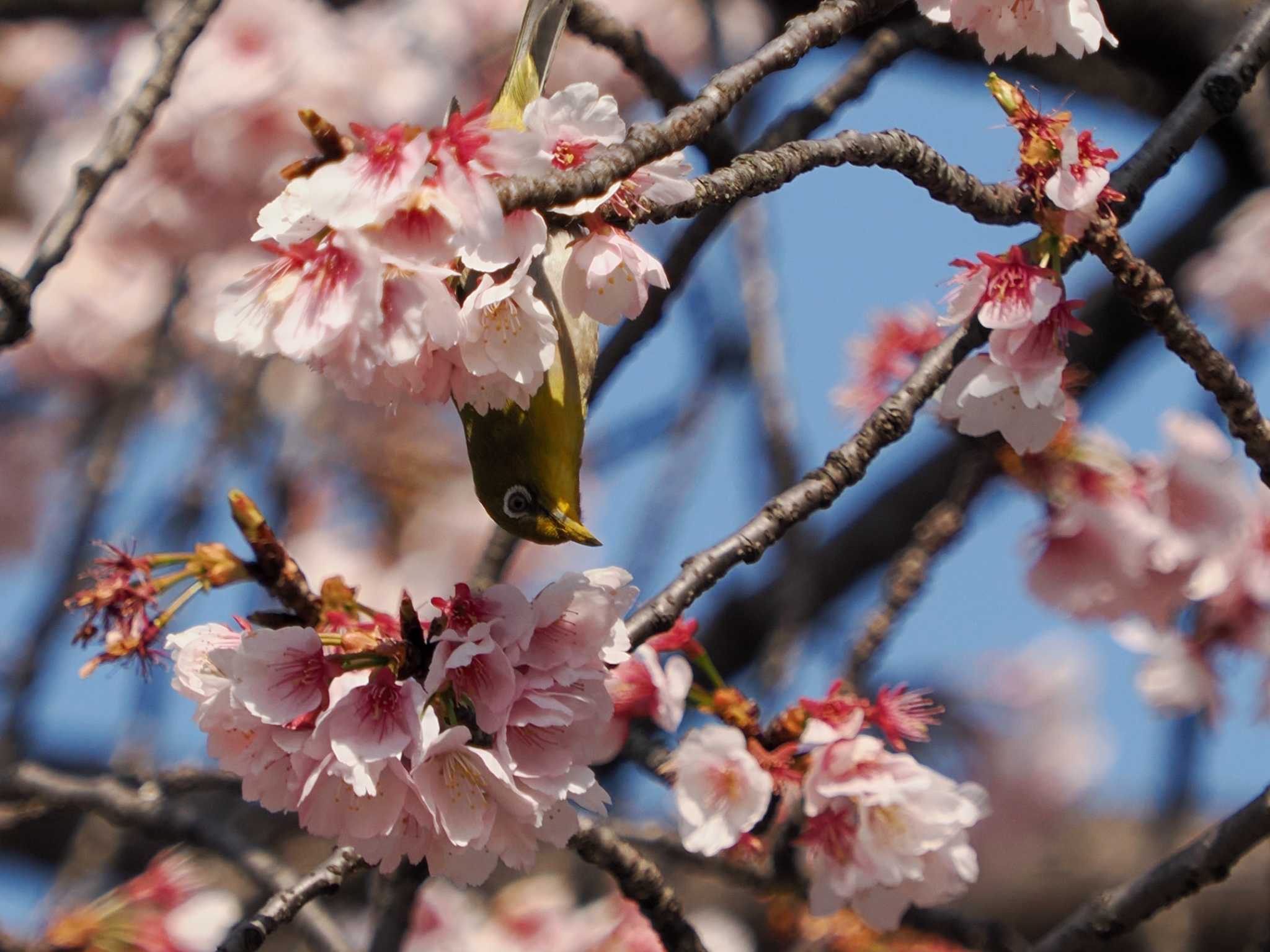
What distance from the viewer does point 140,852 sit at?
5.37m

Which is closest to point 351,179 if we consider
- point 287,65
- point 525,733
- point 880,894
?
point 525,733

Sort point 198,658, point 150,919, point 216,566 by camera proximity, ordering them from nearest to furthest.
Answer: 1. point 198,658
2. point 216,566
3. point 150,919

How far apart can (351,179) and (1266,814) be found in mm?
1544

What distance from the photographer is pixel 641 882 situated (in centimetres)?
206

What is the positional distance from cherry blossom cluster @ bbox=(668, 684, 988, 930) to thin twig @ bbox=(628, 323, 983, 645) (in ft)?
Result: 0.94

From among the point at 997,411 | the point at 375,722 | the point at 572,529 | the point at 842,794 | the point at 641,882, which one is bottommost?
the point at 641,882

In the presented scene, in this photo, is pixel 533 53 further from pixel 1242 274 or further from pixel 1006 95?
pixel 1242 274

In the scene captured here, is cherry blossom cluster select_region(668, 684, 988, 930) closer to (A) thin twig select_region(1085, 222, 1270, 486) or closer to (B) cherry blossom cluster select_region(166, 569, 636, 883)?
(B) cherry blossom cluster select_region(166, 569, 636, 883)

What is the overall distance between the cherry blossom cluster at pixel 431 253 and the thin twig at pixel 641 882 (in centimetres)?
73

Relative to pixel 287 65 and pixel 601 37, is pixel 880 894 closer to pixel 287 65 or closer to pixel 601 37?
pixel 601 37

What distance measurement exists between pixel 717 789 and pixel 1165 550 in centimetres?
128

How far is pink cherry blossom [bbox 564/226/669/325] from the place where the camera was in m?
1.58

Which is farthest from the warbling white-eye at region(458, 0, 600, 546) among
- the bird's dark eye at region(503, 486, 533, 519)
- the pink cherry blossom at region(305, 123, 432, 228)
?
the pink cherry blossom at region(305, 123, 432, 228)

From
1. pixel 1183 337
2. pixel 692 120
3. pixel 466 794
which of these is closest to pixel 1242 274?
pixel 1183 337
